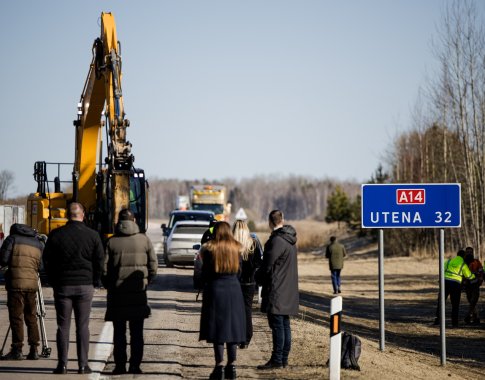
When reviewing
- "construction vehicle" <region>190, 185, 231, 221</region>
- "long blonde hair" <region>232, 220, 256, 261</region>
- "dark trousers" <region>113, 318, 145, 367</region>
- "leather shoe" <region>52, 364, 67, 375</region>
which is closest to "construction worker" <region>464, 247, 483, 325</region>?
"long blonde hair" <region>232, 220, 256, 261</region>

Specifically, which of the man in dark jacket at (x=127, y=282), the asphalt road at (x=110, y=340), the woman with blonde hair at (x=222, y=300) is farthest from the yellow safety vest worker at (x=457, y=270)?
the man in dark jacket at (x=127, y=282)

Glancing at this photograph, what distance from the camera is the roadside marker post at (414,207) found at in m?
15.3

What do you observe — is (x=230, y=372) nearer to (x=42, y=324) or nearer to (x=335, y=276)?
(x=42, y=324)

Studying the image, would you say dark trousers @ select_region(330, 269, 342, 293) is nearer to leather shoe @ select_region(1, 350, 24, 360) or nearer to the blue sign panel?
the blue sign panel

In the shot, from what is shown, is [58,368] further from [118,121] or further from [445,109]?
[445,109]

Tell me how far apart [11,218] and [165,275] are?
22.6 feet

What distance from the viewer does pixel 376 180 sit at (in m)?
69.3

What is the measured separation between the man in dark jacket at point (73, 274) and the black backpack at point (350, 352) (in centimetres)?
338

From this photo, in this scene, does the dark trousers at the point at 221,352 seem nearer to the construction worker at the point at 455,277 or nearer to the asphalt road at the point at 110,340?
the asphalt road at the point at 110,340

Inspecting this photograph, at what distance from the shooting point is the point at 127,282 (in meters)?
11.0

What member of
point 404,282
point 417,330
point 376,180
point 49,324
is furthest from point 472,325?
point 376,180

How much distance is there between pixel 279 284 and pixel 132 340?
1987 mm

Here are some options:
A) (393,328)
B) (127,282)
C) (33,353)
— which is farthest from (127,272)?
(393,328)

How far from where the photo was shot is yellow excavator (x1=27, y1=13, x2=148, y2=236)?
23359 millimetres
